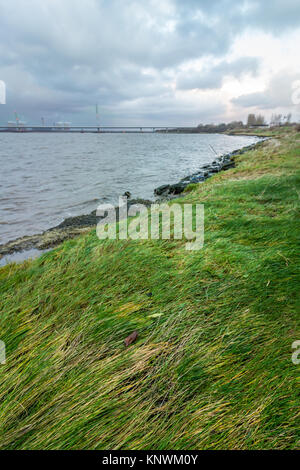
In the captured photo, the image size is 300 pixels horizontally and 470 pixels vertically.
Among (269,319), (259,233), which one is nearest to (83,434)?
(269,319)

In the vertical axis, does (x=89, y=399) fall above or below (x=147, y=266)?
below

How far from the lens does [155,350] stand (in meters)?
1.76

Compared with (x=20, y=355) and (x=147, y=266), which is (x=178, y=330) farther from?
(x=20, y=355)

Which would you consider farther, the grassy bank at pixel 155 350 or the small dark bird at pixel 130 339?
the small dark bird at pixel 130 339

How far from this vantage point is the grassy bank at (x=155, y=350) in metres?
1.28

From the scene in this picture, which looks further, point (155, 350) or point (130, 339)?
point (130, 339)

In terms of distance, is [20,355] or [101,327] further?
[101,327]

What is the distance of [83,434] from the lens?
1.28 m

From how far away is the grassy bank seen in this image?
1283 mm

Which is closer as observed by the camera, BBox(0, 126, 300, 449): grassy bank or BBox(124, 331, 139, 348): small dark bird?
BBox(0, 126, 300, 449): grassy bank

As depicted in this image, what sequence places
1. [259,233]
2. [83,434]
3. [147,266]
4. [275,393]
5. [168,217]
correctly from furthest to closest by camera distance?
[168,217], [259,233], [147,266], [275,393], [83,434]
